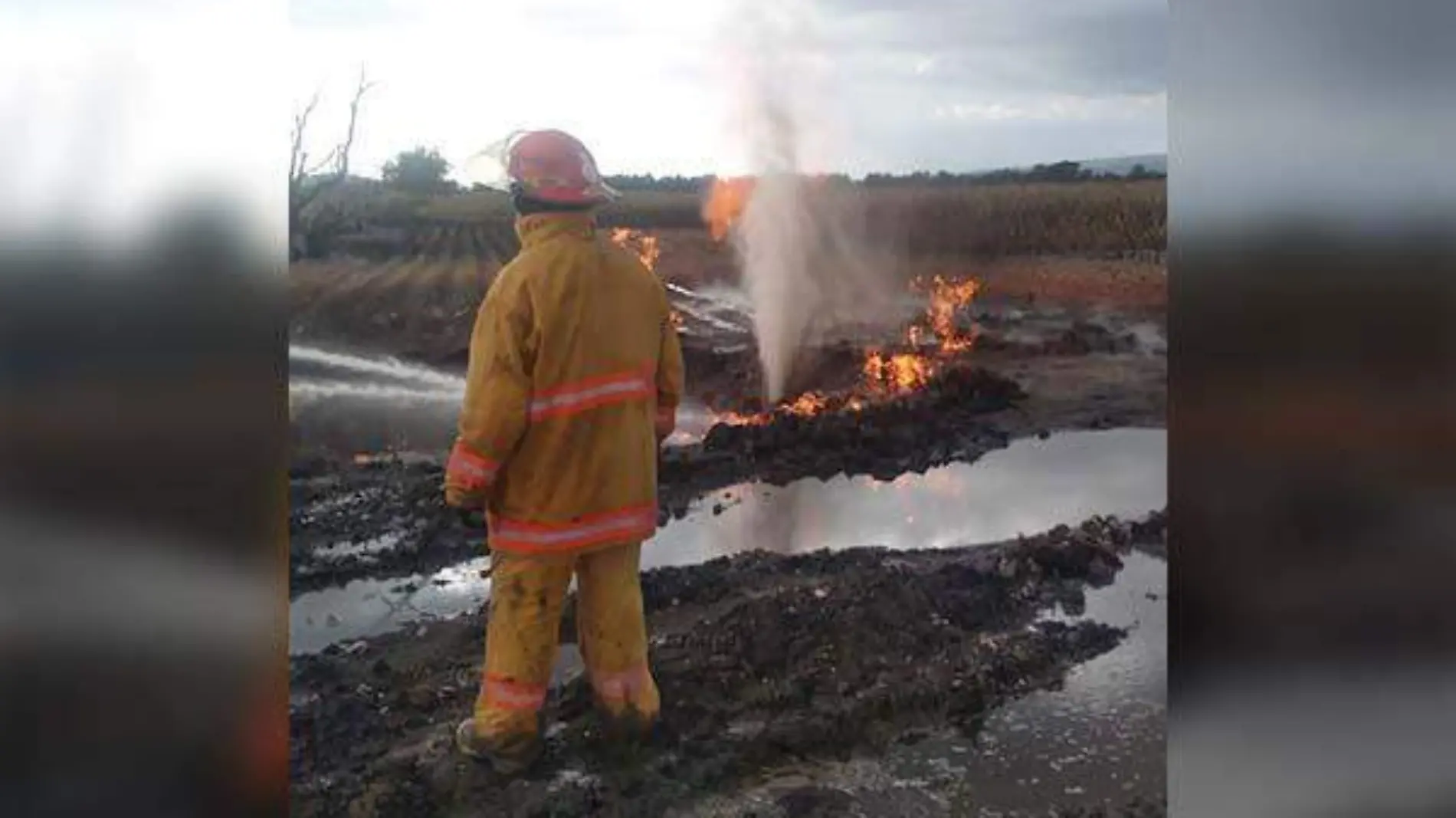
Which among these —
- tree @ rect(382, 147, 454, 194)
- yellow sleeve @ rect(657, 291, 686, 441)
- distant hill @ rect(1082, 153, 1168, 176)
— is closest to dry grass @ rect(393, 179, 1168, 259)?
distant hill @ rect(1082, 153, 1168, 176)

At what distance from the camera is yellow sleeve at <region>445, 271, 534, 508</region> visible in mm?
2896

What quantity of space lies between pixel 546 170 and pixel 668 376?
0.49 meters

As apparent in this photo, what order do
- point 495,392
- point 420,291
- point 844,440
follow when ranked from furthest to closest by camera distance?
point 844,440, point 420,291, point 495,392

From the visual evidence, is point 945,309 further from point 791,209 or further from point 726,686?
point 726,686

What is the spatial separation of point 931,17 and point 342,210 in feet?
4.22

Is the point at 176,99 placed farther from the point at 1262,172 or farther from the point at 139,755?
the point at 1262,172

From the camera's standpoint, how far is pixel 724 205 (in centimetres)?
304

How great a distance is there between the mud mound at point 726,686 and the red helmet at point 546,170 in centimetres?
81

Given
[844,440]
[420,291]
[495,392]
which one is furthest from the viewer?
[844,440]

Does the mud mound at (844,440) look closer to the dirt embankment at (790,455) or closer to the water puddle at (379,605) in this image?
the dirt embankment at (790,455)

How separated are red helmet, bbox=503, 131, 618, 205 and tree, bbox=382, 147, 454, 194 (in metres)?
0.15

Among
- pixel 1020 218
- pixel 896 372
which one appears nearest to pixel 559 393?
pixel 896 372

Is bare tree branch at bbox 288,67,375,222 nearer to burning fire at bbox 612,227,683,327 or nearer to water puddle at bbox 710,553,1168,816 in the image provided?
burning fire at bbox 612,227,683,327

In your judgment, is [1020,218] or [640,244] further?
[1020,218]
